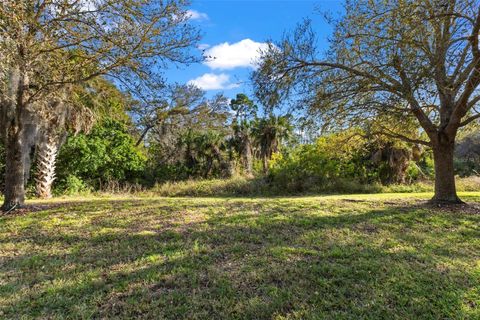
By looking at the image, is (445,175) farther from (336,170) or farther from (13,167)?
(13,167)

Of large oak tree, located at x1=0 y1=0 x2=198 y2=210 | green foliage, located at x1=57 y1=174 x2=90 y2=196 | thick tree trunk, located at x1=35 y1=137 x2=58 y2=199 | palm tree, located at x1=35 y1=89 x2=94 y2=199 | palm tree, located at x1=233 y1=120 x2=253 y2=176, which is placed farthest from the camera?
palm tree, located at x1=233 y1=120 x2=253 y2=176

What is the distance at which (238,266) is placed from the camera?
12.5 ft

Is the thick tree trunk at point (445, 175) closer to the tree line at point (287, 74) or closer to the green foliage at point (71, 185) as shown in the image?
the tree line at point (287, 74)

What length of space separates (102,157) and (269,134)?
12.0m

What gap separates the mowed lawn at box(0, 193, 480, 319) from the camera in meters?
2.90

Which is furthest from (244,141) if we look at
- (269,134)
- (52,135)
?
(52,135)

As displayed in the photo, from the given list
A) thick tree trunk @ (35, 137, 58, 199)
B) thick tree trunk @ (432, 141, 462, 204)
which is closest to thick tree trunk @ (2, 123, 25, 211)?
thick tree trunk @ (35, 137, 58, 199)

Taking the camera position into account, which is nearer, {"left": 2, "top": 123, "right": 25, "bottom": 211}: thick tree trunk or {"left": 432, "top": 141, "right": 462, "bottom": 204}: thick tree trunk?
{"left": 2, "top": 123, "right": 25, "bottom": 211}: thick tree trunk

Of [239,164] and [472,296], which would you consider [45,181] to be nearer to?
[239,164]

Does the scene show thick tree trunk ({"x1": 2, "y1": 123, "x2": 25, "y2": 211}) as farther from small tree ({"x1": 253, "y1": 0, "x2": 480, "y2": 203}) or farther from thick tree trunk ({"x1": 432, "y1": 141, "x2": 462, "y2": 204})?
thick tree trunk ({"x1": 432, "y1": 141, "x2": 462, "y2": 204})

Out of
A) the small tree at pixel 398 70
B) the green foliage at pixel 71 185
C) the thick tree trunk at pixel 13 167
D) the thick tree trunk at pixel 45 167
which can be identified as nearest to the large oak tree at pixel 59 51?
the thick tree trunk at pixel 13 167

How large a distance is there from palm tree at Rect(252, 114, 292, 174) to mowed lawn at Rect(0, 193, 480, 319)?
17603 mm

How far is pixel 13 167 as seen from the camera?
711 cm

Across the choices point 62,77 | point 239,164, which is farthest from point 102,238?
point 239,164
